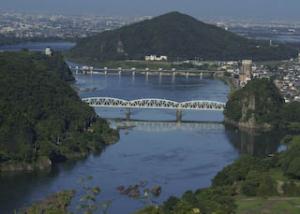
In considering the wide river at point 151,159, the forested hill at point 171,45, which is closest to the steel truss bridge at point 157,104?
the wide river at point 151,159

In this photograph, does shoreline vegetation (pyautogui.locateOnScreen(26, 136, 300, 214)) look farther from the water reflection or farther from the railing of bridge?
the railing of bridge

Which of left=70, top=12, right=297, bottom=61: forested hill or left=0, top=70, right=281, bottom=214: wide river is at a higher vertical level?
left=70, top=12, right=297, bottom=61: forested hill

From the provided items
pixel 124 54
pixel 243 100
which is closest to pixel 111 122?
pixel 243 100

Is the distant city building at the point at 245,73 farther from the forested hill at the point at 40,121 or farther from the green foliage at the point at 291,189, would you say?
the green foliage at the point at 291,189

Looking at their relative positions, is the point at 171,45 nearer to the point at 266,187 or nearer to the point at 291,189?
the point at 291,189

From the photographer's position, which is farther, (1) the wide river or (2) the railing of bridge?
(2) the railing of bridge

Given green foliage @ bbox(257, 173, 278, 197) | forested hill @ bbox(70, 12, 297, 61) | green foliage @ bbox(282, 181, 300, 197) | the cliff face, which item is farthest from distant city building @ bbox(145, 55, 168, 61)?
green foliage @ bbox(282, 181, 300, 197)
